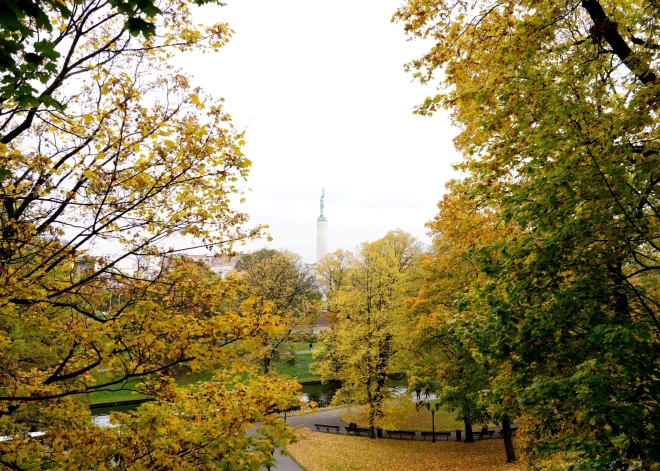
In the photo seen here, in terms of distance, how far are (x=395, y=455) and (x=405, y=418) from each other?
574 cm

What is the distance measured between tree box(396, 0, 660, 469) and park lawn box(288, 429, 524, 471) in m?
9.55

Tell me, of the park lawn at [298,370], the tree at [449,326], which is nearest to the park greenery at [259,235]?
the tree at [449,326]

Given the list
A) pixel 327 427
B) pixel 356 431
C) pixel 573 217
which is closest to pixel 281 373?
pixel 327 427

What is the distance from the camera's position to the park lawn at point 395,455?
1491cm

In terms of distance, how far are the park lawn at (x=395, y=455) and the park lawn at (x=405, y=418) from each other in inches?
45.6

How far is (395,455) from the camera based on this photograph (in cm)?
1728

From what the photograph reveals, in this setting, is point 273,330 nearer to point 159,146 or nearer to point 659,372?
point 159,146

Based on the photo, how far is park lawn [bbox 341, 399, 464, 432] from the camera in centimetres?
1938

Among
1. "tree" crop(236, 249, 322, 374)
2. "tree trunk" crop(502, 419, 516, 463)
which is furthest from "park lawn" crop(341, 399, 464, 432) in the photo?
"tree" crop(236, 249, 322, 374)

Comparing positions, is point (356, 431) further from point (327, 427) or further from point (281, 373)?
point (281, 373)

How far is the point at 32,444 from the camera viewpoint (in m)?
4.64

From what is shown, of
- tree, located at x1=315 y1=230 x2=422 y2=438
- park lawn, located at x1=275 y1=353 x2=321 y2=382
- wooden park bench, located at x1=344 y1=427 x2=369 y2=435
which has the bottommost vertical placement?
wooden park bench, located at x1=344 y1=427 x2=369 y2=435

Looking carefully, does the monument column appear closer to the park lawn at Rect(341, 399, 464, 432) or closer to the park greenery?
the park lawn at Rect(341, 399, 464, 432)

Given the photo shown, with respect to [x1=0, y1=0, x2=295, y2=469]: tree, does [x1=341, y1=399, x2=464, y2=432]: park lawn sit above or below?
below
